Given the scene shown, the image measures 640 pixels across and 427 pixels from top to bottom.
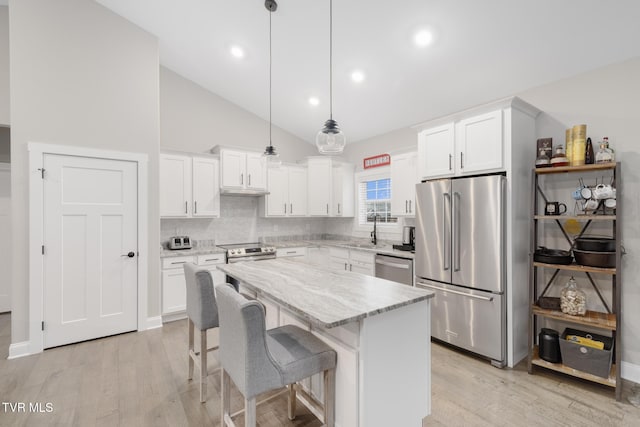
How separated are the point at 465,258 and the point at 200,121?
4294mm

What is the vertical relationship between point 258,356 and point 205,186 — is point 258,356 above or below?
below

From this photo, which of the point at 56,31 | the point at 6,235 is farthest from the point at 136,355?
the point at 56,31

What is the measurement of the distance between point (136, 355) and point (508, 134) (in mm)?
4221

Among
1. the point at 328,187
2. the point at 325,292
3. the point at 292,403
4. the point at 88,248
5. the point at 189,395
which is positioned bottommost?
the point at 189,395

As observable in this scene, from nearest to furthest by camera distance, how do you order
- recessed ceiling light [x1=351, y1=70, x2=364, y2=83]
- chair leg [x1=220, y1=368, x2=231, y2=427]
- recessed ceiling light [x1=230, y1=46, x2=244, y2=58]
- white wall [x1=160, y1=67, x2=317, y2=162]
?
1. chair leg [x1=220, y1=368, x2=231, y2=427]
2. recessed ceiling light [x1=351, y1=70, x2=364, y2=83]
3. recessed ceiling light [x1=230, y1=46, x2=244, y2=58]
4. white wall [x1=160, y1=67, x2=317, y2=162]

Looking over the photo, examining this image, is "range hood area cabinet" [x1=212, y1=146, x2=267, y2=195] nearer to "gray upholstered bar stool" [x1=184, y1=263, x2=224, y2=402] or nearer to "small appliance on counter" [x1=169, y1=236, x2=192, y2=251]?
"small appliance on counter" [x1=169, y1=236, x2=192, y2=251]

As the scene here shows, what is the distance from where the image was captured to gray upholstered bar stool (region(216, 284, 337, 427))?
142 centimetres

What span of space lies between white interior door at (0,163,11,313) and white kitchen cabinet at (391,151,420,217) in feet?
17.9

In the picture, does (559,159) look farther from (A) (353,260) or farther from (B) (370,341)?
(A) (353,260)

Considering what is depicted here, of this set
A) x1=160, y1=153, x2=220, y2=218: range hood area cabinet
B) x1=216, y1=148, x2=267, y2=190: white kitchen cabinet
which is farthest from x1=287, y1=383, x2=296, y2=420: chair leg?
x1=216, y1=148, x2=267, y2=190: white kitchen cabinet

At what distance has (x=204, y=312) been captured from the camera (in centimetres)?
221

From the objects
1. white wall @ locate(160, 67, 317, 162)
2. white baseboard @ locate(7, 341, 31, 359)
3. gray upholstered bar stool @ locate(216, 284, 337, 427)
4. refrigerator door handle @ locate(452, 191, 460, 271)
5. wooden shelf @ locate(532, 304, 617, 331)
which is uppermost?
white wall @ locate(160, 67, 317, 162)

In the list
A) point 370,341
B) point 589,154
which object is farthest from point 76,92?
point 589,154

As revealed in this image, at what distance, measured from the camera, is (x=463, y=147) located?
3.03 m
